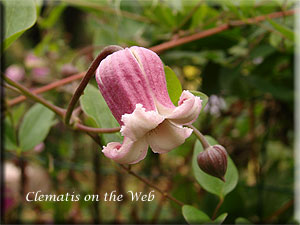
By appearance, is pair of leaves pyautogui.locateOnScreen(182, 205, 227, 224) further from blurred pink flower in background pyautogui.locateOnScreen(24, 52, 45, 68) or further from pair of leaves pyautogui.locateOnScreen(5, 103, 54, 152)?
blurred pink flower in background pyautogui.locateOnScreen(24, 52, 45, 68)

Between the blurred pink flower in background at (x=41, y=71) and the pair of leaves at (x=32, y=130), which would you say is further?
the blurred pink flower in background at (x=41, y=71)

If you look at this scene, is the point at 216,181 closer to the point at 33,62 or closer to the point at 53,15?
the point at 53,15

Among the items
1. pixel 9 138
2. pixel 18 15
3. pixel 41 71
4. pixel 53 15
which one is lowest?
pixel 41 71

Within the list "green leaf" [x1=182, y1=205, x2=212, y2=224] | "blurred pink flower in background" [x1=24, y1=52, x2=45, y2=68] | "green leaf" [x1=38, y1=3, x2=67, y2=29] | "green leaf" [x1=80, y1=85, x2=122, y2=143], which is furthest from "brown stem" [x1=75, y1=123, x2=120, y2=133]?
"blurred pink flower in background" [x1=24, y1=52, x2=45, y2=68]

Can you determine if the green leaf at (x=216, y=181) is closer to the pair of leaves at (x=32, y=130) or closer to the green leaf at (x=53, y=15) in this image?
the pair of leaves at (x=32, y=130)

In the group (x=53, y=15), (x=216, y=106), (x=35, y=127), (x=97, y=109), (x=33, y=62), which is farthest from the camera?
(x=33, y=62)

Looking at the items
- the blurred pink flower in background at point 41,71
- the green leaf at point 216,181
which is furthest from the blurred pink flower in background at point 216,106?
the blurred pink flower in background at point 41,71

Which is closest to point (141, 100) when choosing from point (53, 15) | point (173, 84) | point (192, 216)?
point (173, 84)

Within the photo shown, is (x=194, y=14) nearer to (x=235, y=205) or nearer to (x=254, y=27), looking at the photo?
(x=254, y=27)
